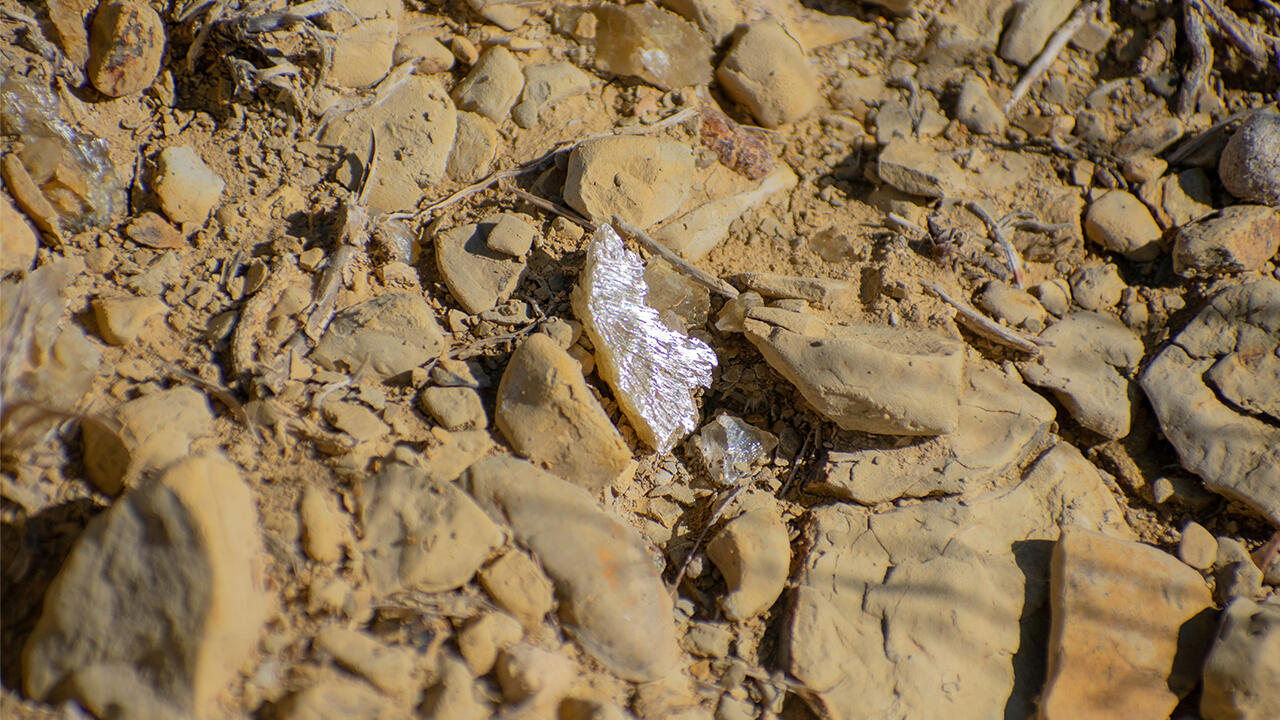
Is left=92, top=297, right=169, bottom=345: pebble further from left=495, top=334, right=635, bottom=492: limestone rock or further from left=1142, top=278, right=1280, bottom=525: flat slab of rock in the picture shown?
left=1142, top=278, right=1280, bottom=525: flat slab of rock

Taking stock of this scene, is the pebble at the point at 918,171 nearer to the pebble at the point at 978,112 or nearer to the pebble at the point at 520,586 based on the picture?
the pebble at the point at 978,112

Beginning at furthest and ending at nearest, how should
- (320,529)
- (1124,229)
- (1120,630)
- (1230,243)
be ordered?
(1124,229) → (1230,243) → (1120,630) → (320,529)

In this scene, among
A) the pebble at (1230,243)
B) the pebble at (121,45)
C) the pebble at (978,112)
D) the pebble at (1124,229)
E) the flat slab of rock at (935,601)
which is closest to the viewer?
the flat slab of rock at (935,601)

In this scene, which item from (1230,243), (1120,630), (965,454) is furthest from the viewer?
(1230,243)

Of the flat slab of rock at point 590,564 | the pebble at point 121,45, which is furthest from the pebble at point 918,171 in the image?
the pebble at point 121,45

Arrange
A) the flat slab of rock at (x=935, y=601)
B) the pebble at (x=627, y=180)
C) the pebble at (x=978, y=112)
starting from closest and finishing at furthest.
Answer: the flat slab of rock at (x=935, y=601), the pebble at (x=627, y=180), the pebble at (x=978, y=112)

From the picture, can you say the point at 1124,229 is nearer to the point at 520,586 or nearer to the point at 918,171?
the point at 918,171

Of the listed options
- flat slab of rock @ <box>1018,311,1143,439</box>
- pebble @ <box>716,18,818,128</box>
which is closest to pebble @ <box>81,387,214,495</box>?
pebble @ <box>716,18,818,128</box>

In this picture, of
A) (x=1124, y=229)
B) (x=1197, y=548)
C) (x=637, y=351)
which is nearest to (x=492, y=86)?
(x=637, y=351)
